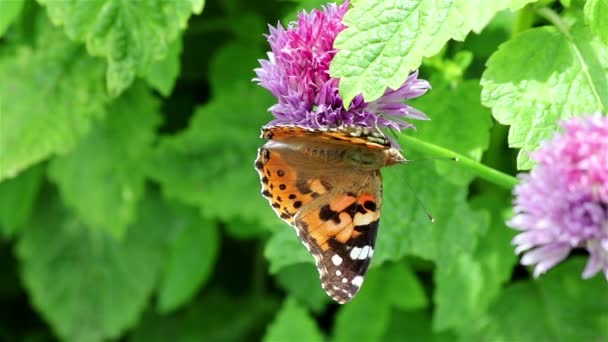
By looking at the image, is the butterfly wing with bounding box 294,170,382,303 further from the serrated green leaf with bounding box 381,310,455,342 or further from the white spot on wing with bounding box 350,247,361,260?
the serrated green leaf with bounding box 381,310,455,342

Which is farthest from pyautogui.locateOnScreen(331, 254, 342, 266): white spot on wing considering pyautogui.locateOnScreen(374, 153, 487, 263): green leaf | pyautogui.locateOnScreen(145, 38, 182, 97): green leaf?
pyautogui.locateOnScreen(145, 38, 182, 97): green leaf

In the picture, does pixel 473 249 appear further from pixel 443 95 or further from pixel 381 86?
pixel 381 86

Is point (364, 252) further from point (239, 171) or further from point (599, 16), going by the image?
point (239, 171)

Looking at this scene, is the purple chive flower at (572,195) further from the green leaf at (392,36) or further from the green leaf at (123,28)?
the green leaf at (123,28)

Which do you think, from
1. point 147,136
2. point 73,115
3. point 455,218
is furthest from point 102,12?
point 455,218

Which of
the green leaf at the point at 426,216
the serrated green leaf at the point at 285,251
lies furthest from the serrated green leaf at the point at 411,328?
the serrated green leaf at the point at 285,251
